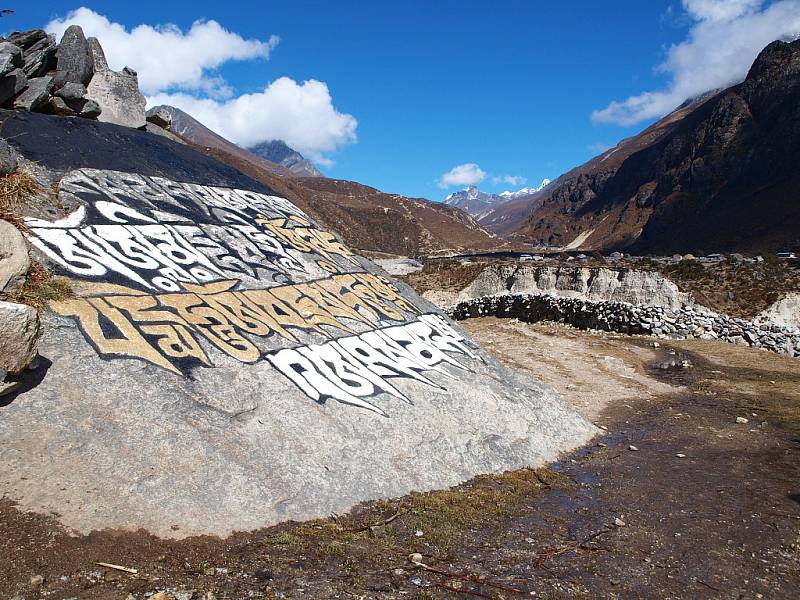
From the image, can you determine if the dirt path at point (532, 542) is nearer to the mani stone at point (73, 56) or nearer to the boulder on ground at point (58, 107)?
the boulder on ground at point (58, 107)

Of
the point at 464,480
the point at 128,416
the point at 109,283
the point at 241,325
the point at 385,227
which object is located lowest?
the point at 464,480

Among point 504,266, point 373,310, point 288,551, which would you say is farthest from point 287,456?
point 504,266

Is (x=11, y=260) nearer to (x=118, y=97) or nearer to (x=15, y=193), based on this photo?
(x=15, y=193)

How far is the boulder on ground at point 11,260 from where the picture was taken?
8.29 m

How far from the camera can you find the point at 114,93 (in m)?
20.7

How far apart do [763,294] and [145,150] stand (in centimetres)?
3310

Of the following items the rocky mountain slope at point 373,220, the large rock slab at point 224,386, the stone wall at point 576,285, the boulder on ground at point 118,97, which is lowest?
the large rock slab at point 224,386

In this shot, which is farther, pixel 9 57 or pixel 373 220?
pixel 373 220

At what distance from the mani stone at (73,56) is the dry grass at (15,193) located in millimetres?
9525

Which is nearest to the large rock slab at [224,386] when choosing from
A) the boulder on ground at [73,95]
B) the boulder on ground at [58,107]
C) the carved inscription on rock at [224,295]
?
the carved inscription on rock at [224,295]

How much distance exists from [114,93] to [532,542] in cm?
2179

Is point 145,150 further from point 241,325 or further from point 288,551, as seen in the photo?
point 288,551

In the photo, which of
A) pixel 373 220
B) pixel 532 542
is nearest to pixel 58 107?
pixel 532 542

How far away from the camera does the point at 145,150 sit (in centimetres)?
1722
